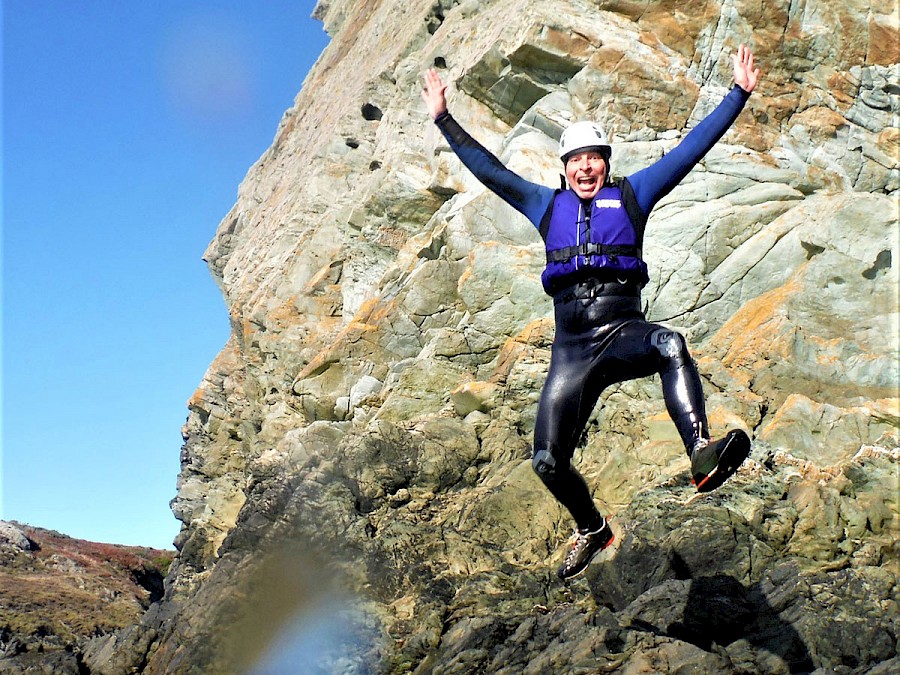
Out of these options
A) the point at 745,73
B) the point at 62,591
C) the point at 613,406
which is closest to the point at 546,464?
the point at 745,73

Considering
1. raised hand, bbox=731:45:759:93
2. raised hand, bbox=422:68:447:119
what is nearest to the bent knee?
raised hand, bbox=731:45:759:93

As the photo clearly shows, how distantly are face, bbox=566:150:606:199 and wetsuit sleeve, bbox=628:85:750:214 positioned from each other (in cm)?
25

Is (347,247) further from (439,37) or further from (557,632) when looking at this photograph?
(557,632)

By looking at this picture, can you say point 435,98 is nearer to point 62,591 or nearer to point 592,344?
point 592,344

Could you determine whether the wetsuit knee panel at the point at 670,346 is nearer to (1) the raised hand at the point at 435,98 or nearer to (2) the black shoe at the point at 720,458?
(2) the black shoe at the point at 720,458

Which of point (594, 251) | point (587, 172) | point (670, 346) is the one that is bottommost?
point (670, 346)

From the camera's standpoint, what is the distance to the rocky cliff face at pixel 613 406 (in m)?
13.0

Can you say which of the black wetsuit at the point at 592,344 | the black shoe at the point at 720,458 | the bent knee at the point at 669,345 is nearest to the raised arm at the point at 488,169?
the black wetsuit at the point at 592,344

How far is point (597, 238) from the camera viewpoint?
243 inches

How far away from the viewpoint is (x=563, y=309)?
6348 millimetres

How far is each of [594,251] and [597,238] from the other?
0.35 ft

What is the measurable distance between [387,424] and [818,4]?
584 inches

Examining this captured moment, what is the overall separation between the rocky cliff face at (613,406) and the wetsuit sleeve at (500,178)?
6.35 meters

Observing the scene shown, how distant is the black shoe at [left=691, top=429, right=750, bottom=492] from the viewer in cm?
502
